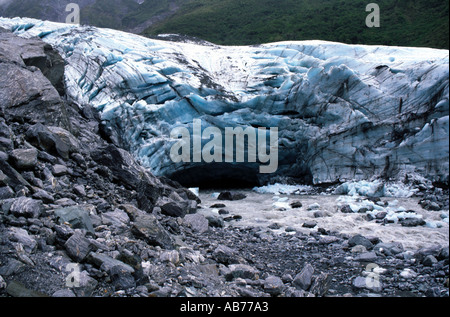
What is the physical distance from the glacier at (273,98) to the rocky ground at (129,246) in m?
4.29

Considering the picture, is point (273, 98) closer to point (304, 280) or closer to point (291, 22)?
point (304, 280)

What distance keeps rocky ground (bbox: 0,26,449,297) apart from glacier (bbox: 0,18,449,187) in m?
4.29

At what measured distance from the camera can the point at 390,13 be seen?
20.1 metres

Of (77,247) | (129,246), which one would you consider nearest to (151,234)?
(129,246)

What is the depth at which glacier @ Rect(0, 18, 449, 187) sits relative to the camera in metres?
8.99

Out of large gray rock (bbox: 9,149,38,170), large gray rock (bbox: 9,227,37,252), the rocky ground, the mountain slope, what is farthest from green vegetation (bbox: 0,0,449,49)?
large gray rock (bbox: 9,227,37,252)

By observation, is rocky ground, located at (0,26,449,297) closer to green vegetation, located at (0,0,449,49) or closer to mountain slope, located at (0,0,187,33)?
green vegetation, located at (0,0,449,49)

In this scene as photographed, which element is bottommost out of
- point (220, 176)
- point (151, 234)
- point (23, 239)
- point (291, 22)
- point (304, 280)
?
point (220, 176)

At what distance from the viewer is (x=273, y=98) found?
10.8 m

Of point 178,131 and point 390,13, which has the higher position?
point 390,13

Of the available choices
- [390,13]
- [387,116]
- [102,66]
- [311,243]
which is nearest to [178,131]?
[102,66]

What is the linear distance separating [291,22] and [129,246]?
29.2 m
